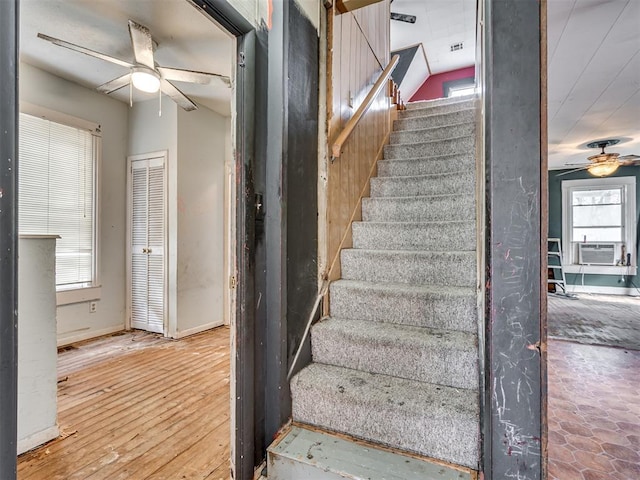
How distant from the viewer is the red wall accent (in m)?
6.50

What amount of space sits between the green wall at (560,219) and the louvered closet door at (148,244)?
7058 mm

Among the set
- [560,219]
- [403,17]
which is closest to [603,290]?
[560,219]

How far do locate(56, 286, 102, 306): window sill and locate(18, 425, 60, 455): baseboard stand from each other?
1.88 metres

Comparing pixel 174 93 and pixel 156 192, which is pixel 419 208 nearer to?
pixel 174 93

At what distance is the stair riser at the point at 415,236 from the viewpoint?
209 cm

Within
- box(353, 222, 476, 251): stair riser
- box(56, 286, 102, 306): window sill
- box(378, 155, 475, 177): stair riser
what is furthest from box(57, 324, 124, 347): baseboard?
box(378, 155, 475, 177): stair riser

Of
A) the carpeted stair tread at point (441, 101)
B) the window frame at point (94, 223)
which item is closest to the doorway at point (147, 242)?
the window frame at point (94, 223)

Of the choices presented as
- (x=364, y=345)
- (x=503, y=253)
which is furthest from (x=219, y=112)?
(x=503, y=253)

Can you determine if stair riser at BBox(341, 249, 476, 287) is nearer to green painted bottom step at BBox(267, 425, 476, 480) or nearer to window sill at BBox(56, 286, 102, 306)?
green painted bottom step at BBox(267, 425, 476, 480)

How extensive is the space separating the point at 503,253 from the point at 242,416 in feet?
3.78

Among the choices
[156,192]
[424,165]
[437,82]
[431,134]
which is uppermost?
[437,82]

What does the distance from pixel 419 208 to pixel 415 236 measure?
0.28m

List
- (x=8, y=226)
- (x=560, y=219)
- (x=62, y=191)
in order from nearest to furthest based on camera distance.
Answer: (x=8, y=226) → (x=62, y=191) → (x=560, y=219)

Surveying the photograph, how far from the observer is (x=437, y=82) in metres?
6.81
